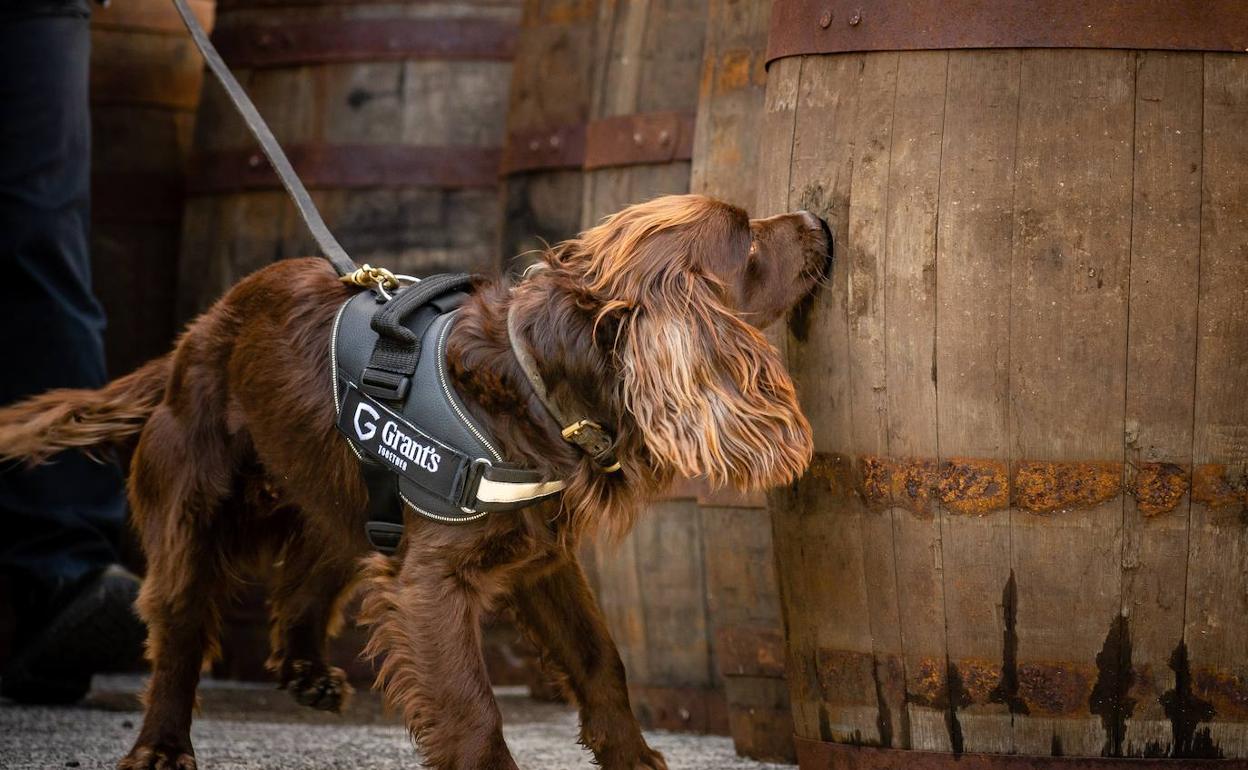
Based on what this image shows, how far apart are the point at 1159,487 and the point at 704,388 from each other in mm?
729

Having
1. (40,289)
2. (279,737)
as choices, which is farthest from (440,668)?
(40,289)

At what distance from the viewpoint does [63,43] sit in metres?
4.33

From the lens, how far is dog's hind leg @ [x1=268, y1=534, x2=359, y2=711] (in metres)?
3.54

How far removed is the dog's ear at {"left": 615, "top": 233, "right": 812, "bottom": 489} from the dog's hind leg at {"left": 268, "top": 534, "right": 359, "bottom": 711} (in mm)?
1102

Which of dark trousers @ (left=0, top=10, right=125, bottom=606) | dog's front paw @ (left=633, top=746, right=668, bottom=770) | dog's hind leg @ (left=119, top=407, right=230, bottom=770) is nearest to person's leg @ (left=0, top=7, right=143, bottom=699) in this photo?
dark trousers @ (left=0, top=10, right=125, bottom=606)

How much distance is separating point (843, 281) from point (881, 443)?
0.28m

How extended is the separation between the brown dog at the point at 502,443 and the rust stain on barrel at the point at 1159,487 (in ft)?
1.73

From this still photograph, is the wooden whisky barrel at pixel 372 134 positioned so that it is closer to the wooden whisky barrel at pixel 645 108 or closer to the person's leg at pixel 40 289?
the person's leg at pixel 40 289

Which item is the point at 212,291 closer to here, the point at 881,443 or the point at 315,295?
the point at 315,295

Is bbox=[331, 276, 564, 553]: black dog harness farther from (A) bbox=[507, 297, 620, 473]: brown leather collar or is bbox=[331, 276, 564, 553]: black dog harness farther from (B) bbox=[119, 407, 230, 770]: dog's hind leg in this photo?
(B) bbox=[119, 407, 230, 770]: dog's hind leg

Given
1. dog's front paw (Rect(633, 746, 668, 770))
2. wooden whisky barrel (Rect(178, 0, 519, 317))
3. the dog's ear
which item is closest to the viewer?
the dog's ear

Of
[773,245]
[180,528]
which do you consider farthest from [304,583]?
[773,245]

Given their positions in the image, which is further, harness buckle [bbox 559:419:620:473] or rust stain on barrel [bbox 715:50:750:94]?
rust stain on barrel [bbox 715:50:750:94]

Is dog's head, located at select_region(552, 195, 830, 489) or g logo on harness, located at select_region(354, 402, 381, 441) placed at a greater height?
dog's head, located at select_region(552, 195, 830, 489)
